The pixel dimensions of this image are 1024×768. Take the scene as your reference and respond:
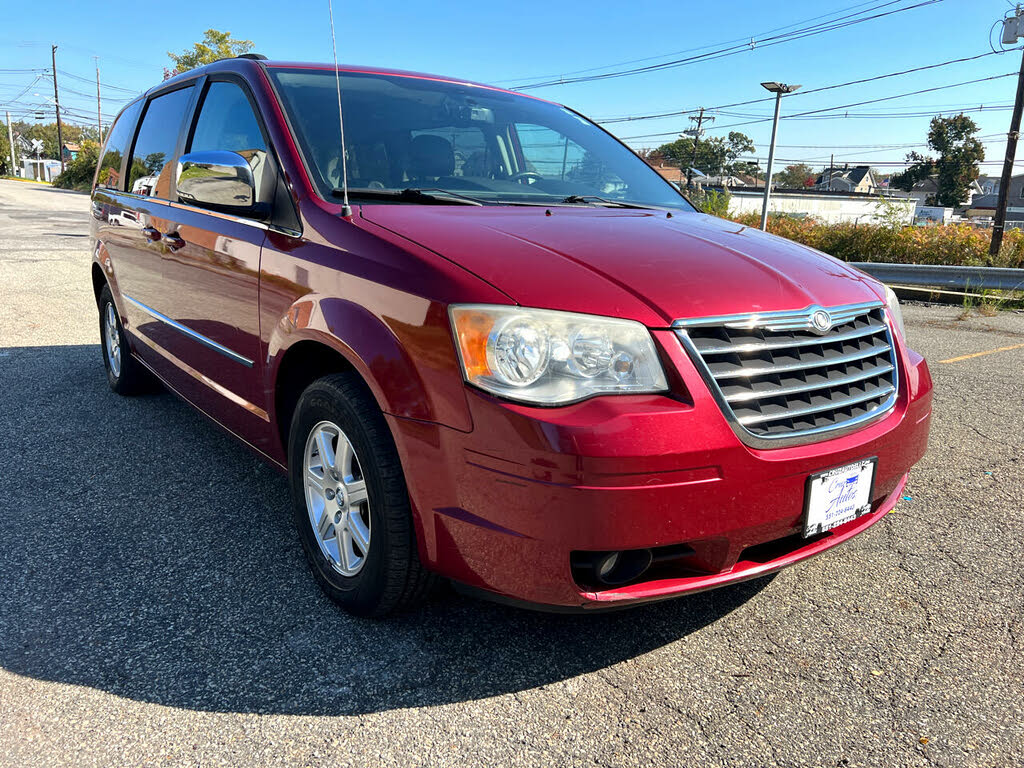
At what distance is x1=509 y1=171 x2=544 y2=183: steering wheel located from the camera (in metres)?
3.17

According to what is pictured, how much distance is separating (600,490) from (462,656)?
80 cm

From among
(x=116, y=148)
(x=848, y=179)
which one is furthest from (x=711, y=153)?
(x=116, y=148)

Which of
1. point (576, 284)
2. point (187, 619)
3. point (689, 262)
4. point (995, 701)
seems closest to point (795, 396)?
point (689, 262)

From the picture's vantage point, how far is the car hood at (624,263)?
199 cm

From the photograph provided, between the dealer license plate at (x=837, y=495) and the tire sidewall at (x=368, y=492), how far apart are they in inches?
45.6

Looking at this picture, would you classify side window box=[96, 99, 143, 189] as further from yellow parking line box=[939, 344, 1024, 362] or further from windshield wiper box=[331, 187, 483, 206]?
yellow parking line box=[939, 344, 1024, 362]

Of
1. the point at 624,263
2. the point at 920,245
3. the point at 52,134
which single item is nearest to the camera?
the point at 624,263

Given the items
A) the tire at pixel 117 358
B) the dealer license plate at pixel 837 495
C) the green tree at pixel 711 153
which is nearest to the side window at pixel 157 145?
the tire at pixel 117 358

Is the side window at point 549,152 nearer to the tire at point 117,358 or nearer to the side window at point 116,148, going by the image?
the side window at point 116,148

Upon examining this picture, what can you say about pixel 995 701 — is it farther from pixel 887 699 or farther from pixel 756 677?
pixel 756 677

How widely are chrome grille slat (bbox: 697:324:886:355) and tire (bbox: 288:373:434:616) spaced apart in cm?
90

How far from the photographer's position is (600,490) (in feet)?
5.92

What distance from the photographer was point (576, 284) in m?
2.02

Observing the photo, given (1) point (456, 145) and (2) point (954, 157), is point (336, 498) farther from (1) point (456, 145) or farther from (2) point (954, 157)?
(2) point (954, 157)
